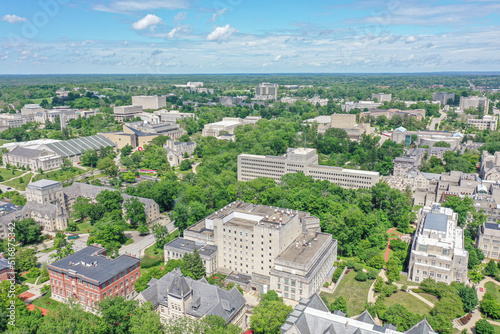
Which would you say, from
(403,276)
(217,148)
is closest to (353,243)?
(403,276)

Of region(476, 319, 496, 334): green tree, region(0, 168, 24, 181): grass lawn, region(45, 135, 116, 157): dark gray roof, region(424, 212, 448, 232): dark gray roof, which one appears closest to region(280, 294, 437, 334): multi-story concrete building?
region(476, 319, 496, 334): green tree

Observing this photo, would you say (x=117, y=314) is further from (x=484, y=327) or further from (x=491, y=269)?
(x=491, y=269)

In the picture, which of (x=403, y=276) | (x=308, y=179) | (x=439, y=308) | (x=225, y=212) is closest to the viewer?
(x=439, y=308)

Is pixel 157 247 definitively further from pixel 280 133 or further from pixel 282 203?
pixel 280 133

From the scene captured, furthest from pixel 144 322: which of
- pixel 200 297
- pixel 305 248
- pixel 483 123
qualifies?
pixel 483 123

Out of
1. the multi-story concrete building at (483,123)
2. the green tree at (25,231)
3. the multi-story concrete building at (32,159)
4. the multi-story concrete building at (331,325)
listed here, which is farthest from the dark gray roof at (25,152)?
the multi-story concrete building at (483,123)
